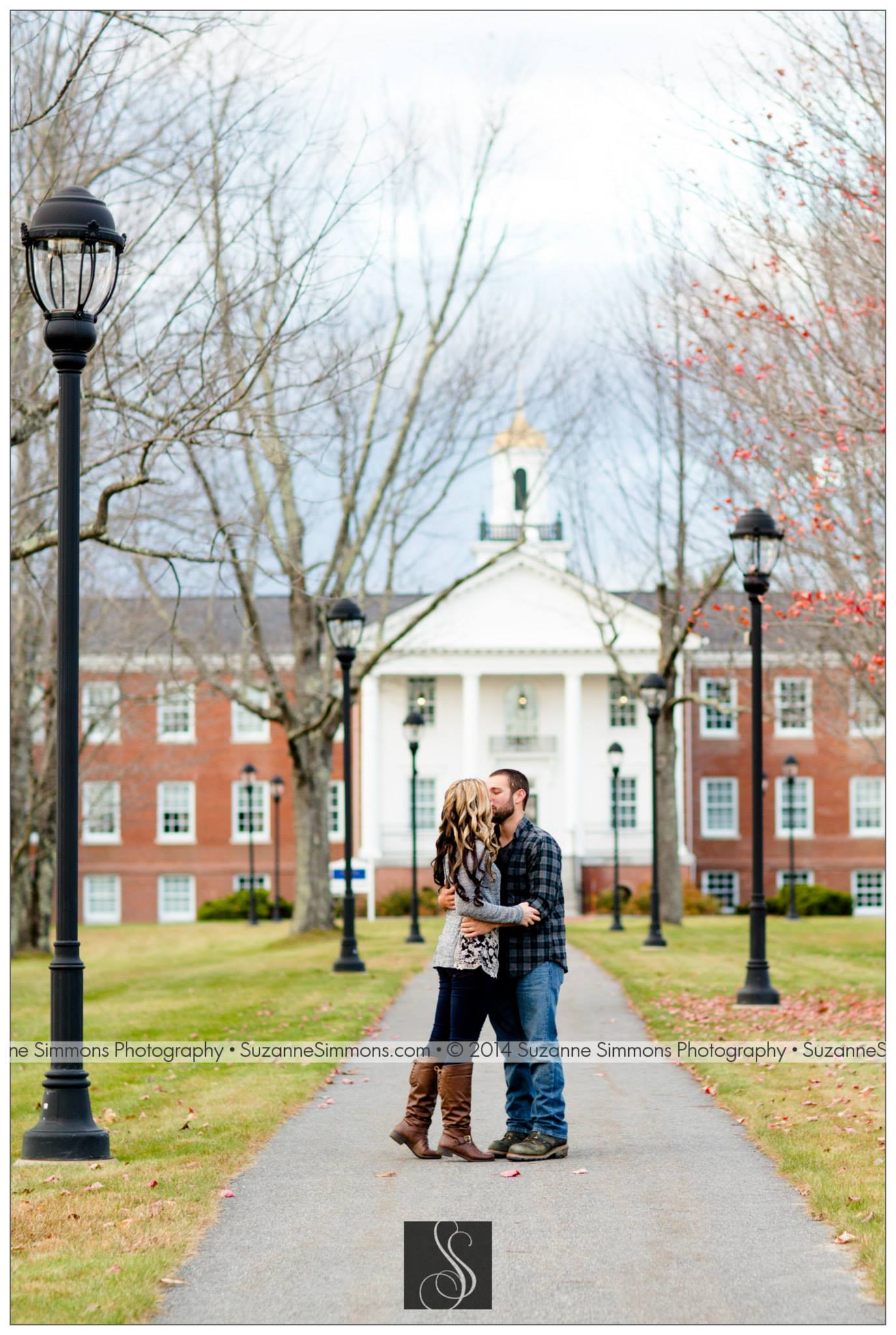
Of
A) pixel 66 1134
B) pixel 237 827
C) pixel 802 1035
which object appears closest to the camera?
pixel 66 1134

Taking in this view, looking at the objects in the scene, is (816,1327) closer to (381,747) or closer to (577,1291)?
(577,1291)

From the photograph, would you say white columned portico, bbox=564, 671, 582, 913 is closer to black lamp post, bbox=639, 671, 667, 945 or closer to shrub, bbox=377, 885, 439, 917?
shrub, bbox=377, 885, 439, 917

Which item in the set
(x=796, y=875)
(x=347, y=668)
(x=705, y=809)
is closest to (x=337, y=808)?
(x=705, y=809)

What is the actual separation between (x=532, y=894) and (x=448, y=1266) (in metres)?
2.00

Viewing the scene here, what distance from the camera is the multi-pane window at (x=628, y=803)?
172 feet

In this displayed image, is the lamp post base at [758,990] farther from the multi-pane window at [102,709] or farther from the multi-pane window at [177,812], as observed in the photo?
the multi-pane window at [177,812]

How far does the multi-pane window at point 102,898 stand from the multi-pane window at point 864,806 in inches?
950

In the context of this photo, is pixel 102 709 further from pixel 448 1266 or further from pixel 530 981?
pixel 448 1266

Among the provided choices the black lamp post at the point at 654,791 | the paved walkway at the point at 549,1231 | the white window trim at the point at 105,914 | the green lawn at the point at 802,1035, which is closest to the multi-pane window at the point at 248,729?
the white window trim at the point at 105,914

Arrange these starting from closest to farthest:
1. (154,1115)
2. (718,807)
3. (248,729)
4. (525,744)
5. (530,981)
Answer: (530,981) → (154,1115) → (525,744) → (248,729) → (718,807)

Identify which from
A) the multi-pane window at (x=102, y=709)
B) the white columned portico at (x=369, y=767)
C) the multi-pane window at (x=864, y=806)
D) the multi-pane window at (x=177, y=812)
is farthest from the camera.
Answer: the multi-pane window at (x=864, y=806)

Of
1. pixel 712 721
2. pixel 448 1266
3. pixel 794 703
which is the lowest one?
pixel 448 1266

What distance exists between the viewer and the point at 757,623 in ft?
48.7

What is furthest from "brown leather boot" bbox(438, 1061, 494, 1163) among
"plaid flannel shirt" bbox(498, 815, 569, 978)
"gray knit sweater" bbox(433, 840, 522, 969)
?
"gray knit sweater" bbox(433, 840, 522, 969)
